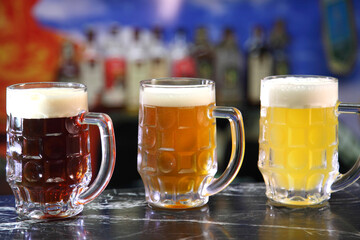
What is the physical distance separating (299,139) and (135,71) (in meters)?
1.84

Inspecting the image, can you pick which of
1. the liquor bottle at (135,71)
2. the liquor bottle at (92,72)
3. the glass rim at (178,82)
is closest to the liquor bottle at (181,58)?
the liquor bottle at (135,71)

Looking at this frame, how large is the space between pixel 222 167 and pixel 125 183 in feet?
1.77

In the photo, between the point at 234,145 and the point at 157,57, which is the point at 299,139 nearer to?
the point at 234,145

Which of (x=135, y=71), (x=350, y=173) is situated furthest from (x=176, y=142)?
(x=135, y=71)

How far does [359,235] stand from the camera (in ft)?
3.15

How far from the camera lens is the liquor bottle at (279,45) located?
10.1 ft

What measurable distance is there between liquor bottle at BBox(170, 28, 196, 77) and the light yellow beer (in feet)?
5.78

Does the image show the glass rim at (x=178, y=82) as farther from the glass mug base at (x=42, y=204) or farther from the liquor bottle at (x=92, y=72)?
the liquor bottle at (x=92, y=72)

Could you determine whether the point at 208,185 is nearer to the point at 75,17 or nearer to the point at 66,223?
the point at 66,223

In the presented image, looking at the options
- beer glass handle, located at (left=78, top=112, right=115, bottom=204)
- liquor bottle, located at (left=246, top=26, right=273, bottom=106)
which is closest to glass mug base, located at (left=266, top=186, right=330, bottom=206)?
beer glass handle, located at (left=78, top=112, right=115, bottom=204)

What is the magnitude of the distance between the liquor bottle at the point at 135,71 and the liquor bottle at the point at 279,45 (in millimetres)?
736

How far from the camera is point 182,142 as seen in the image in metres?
1.08

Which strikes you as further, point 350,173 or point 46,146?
point 350,173

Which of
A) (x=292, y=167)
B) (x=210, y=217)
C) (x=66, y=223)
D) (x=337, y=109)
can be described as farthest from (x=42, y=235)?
(x=337, y=109)
